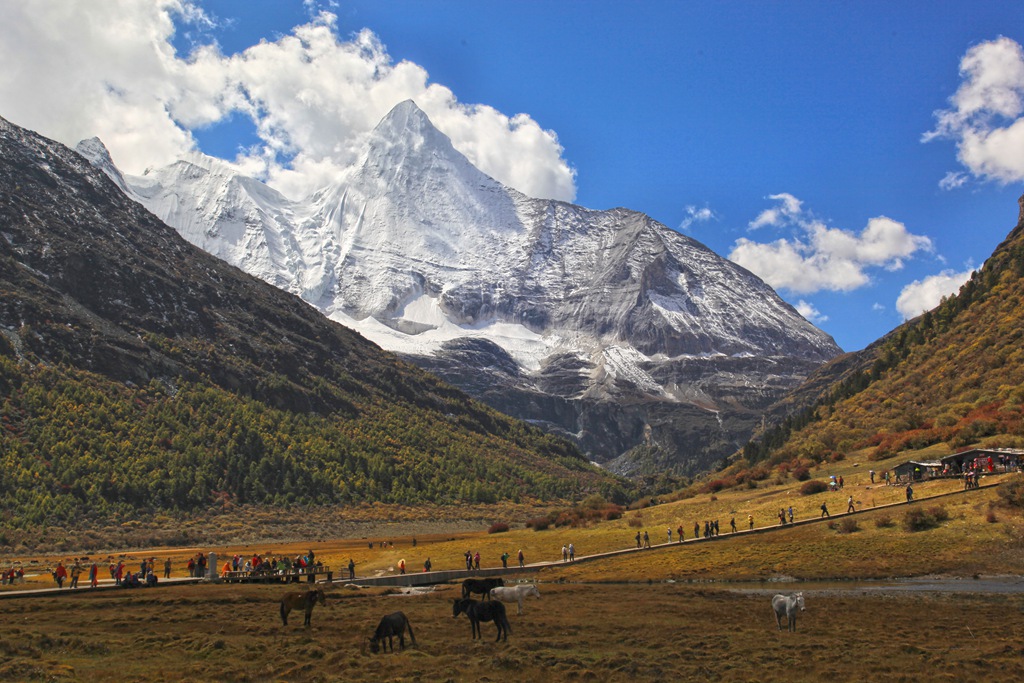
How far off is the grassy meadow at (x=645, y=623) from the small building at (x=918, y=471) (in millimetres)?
9078

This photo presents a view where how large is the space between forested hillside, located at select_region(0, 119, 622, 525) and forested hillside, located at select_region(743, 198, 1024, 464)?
48.4 meters

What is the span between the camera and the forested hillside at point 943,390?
311ft

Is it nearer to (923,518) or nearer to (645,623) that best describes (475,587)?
(645,623)

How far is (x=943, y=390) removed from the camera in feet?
382

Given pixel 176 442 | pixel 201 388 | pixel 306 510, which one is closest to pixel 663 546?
pixel 306 510

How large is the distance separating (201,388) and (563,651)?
137 m

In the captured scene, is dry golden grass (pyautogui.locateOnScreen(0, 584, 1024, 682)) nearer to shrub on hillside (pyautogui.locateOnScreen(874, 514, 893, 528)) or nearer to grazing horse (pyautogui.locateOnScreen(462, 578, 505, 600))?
grazing horse (pyautogui.locateOnScreen(462, 578, 505, 600))

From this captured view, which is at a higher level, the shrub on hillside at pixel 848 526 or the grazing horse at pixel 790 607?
the shrub on hillside at pixel 848 526

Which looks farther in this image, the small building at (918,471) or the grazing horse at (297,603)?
the small building at (918,471)

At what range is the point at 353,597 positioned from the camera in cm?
4428

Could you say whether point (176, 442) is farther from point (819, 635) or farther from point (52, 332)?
point (819, 635)

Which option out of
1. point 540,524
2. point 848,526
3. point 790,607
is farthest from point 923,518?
point 540,524

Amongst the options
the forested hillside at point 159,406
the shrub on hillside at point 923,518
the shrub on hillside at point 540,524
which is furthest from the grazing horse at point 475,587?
the forested hillside at point 159,406

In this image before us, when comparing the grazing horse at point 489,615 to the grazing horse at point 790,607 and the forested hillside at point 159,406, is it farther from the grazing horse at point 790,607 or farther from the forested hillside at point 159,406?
the forested hillside at point 159,406
